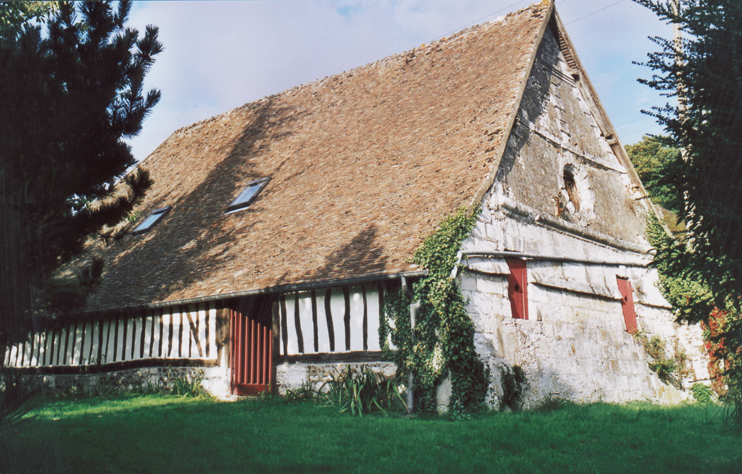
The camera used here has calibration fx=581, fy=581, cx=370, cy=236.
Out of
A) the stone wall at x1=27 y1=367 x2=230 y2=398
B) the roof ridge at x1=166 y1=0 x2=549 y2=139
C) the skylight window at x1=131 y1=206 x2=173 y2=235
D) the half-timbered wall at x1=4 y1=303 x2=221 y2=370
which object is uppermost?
the roof ridge at x1=166 y1=0 x2=549 y2=139

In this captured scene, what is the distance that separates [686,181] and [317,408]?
4.98 metres

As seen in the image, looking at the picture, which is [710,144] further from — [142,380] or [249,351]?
[142,380]

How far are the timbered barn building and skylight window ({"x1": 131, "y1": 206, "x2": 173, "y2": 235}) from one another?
0.05 metres

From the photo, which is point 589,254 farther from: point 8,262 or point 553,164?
point 8,262

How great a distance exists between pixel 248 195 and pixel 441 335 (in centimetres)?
581

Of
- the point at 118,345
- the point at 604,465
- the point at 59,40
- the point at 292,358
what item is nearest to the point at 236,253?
the point at 292,358

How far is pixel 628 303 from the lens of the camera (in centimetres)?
1074

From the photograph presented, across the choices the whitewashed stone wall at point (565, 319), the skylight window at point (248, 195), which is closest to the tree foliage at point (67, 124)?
the whitewashed stone wall at point (565, 319)

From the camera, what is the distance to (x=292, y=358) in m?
8.69

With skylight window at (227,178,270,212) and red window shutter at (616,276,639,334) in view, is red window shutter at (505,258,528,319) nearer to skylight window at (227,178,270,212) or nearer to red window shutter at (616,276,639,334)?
red window shutter at (616,276,639,334)

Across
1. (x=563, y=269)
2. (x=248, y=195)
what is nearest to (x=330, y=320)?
(x=563, y=269)

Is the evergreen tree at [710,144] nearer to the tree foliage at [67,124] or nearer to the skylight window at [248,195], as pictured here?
the tree foliage at [67,124]

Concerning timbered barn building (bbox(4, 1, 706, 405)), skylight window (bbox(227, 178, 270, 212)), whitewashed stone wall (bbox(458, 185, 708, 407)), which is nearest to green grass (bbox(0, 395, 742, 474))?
whitewashed stone wall (bbox(458, 185, 708, 407))

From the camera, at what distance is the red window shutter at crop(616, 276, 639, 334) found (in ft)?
34.7
